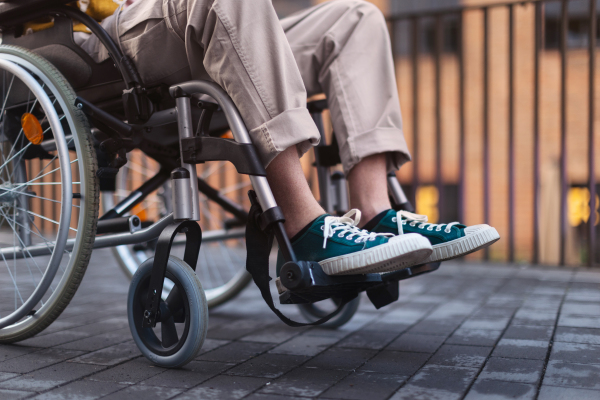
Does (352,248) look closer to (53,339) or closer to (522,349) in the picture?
(522,349)

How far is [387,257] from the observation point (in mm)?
1071

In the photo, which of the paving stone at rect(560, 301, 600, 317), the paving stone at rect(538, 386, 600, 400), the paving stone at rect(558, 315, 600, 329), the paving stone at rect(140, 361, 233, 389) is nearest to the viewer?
the paving stone at rect(538, 386, 600, 400)

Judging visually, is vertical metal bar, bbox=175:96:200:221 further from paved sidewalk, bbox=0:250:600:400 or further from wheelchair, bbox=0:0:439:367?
paved sidewalk, bbox=0:250:600:400

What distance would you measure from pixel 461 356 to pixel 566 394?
0.30 m

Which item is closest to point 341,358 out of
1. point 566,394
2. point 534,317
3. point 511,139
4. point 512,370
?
point 512,370

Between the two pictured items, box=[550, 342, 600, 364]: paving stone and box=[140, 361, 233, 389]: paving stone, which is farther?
box=[550, 342, 600, 364]: paving stone

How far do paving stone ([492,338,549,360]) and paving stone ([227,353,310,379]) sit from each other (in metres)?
0.45

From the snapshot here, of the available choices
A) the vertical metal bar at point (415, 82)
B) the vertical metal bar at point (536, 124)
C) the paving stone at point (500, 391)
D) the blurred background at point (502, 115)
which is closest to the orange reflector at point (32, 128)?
the paving stone at point (500, 391)

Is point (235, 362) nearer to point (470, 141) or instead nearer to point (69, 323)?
point (69, 323)

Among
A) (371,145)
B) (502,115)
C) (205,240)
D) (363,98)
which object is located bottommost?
(205,240)

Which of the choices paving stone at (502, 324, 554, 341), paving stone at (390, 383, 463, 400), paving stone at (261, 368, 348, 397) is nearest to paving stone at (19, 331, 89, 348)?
paving stone at (261, 368, 348, 397)

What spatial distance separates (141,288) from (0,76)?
0.72 m

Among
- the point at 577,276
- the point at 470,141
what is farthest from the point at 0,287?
the point at 470,141

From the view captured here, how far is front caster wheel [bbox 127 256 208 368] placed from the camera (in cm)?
119
